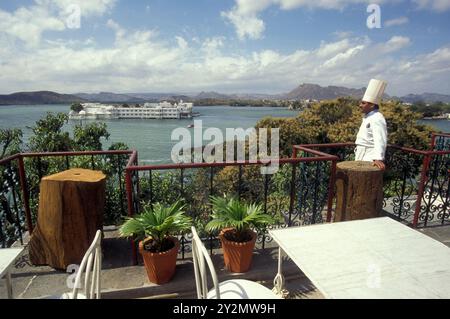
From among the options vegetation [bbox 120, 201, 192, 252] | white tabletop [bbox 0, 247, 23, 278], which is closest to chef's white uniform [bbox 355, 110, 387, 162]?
vegetation [bbox 120, 201, 192, 252]

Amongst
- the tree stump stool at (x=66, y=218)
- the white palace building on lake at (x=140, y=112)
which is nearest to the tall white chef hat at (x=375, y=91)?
the tree stump stool at (x=66, y=218)

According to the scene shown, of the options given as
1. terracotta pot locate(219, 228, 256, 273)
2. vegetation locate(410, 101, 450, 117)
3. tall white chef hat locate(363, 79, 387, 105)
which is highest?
vegetation locate(410, 101, 450, 117)

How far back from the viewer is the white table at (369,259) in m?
1.48

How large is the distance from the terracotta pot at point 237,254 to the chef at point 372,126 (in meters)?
1.92

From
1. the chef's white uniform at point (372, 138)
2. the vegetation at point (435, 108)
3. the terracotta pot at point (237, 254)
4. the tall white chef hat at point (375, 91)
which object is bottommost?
the terracotta pot at point (237, 254)

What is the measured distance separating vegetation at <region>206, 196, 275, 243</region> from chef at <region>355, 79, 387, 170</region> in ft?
5.64

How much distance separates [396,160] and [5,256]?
5167 mm

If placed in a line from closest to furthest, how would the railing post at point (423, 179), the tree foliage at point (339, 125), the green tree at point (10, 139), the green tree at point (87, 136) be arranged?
the railing post at point (423, 179) → the green tree at point (10, 139) → the green tree at point (87, 136) → the tree foliage at point (339, 125)

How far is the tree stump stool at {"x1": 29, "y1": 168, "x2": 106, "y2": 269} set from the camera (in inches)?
106

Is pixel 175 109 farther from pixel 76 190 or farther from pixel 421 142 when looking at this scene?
pixel 76 190

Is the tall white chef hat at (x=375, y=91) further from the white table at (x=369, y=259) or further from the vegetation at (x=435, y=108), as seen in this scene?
the vegetation at (x=435, y=108)

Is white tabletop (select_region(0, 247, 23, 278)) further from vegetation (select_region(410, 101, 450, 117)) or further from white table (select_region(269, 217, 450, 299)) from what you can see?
vegetation (select_region(410, 101, 450, 117))

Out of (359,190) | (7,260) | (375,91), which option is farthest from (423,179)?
(7,260)

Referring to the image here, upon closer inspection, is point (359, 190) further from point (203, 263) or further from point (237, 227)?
point (203, 263)
